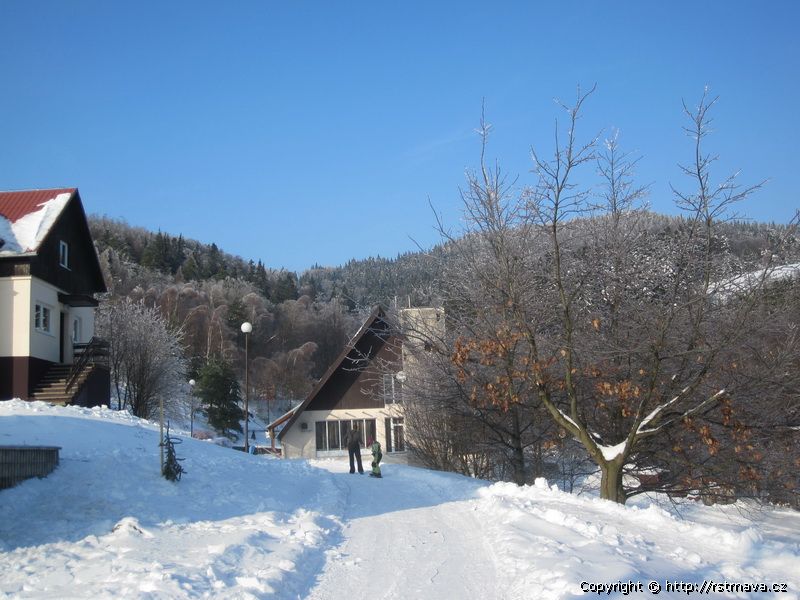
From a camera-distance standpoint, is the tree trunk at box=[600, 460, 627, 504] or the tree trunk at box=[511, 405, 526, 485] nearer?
the tree trunk at box=[600, 460, 627, 504]

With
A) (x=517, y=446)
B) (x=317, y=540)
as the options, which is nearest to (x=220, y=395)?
(x=517, y=446)

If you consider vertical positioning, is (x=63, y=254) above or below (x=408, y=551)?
above

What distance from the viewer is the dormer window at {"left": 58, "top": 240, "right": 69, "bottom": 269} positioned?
29.0 metres

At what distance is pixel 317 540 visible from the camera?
1081cm

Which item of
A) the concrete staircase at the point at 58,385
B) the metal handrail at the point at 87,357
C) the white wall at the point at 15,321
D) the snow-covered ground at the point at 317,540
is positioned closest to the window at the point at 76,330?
the metal handrail at the point at 87,357

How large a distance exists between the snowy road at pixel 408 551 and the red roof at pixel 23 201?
19.8m

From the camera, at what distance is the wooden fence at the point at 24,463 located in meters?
12.2

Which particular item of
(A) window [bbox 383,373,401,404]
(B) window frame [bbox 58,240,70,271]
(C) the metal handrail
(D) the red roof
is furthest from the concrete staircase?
(A) window [bbox 383,373,401,404]

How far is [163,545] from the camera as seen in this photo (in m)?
10.2

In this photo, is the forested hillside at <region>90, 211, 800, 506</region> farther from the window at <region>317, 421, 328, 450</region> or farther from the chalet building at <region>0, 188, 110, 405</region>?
the chalet building at <region>0, 188, 110, 405</region>

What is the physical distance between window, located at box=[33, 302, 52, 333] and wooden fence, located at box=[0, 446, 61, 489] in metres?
14.7

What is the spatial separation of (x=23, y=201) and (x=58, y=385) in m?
8.25

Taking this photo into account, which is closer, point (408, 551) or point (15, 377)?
point (408, 551)

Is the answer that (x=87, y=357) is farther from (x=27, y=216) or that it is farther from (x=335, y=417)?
(x=335, y=417)
